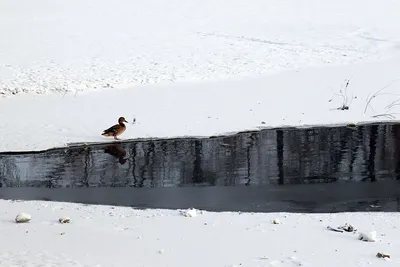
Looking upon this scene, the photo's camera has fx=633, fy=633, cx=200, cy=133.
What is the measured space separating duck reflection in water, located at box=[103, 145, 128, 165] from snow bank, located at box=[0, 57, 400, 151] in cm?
47

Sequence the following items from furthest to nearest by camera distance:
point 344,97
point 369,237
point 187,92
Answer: point 187,92
point 344,97
point 369,237

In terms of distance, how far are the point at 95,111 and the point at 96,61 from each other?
19.7 feet

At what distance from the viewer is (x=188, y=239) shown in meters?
7.18

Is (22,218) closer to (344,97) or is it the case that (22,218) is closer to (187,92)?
(187,92)

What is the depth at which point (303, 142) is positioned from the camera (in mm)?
12883

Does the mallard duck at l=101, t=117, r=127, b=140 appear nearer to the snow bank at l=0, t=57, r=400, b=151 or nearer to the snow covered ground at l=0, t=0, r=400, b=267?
the snow bank at l=0, t=57, r=400, b=151

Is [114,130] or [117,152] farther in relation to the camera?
[114,130]

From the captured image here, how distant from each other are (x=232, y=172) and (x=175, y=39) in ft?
47.7

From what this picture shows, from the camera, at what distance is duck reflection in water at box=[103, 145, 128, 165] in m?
12.0

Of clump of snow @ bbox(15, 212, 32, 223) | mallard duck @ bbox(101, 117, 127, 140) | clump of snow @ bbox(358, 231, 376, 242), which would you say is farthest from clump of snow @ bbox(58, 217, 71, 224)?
mallard duck @ bbox(101, 117, 127, 140)

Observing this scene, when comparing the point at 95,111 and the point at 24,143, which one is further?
the point at 95,111

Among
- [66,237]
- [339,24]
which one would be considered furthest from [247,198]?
[339,24]

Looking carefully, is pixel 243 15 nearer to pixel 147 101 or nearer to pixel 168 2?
pixel 168 2

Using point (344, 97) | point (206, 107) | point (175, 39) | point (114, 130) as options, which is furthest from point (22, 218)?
point (175, 39)
